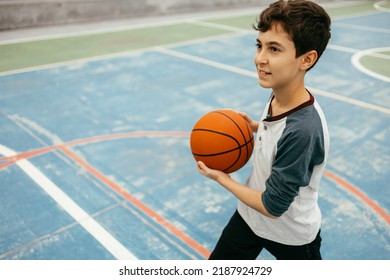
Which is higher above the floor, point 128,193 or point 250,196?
point 250,196

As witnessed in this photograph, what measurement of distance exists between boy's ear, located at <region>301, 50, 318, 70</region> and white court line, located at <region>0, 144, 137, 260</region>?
2643 mm

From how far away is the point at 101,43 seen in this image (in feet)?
38.6

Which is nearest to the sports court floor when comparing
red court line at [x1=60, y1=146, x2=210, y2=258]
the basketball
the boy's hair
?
red court line at [x1=60, y1=146, x2=210, y2=258]

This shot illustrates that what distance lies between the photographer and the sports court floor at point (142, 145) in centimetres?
425

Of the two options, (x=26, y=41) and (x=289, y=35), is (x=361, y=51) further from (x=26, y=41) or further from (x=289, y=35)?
(x=289, y=35)

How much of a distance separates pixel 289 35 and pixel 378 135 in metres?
5.24

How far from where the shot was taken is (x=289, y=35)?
6.96 feet

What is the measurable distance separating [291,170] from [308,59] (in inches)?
25.1

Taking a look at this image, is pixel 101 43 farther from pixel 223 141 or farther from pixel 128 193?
pixel 223 141

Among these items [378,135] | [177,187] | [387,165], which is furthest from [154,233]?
[378,135]

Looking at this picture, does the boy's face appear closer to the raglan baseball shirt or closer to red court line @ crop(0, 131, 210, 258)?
the raglan baseball shirt

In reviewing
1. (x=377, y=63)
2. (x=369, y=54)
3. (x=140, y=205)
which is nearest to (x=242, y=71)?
(x=377, y=63)

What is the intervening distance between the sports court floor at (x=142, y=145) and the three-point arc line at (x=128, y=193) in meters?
0.02

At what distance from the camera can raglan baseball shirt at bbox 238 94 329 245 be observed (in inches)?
83.9
